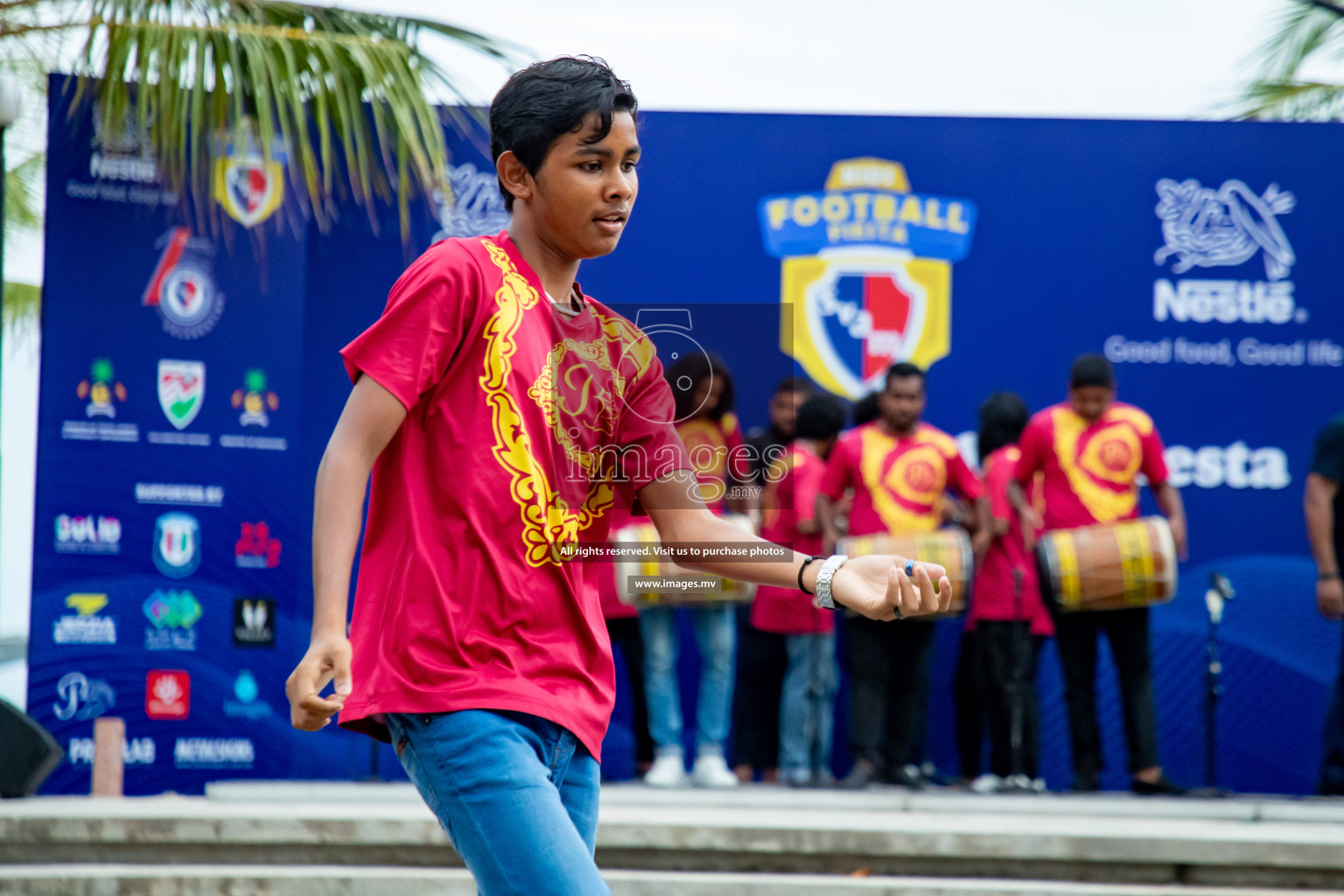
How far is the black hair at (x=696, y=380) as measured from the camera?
3674 mm

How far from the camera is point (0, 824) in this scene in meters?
4.99

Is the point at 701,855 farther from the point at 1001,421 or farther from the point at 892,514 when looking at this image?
the point at 1001,421

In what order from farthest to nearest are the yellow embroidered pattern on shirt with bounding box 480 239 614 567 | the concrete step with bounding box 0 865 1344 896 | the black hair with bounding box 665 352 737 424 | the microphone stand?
the microphone stand < the concrete step with bounding box 0 865 1344 896 < the black hair with bounding box 665 352 737 424 < the yellow embroidered pattern on shirt with bounding box 480 239 614 567

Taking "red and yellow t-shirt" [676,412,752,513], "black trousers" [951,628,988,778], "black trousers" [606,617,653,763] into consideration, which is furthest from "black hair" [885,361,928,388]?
"black trousers" [606,617,653,763]

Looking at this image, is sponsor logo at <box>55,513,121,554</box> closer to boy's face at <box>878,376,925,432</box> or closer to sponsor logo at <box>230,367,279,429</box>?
sponsor logo at <box>230,367,279,429</box>

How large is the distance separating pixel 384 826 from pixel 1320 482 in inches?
167

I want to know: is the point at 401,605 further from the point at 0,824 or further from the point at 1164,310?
the point at 1164,310

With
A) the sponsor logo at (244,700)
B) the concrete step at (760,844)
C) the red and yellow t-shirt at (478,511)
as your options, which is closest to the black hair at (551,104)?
the red and yellow t-shirt at (478,511)

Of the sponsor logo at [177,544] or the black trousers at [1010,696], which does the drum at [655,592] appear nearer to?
the black trousers at [1010,696]

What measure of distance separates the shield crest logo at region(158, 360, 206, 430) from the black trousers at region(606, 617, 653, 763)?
2235 mm

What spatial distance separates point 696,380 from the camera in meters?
4.61

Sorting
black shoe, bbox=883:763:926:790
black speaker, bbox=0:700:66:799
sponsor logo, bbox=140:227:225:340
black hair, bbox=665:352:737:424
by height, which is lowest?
black shoe, bbox=883:763:926:790

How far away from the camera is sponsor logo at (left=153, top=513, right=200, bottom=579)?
6582 millimetres

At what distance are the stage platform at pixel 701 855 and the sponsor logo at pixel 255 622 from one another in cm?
155
